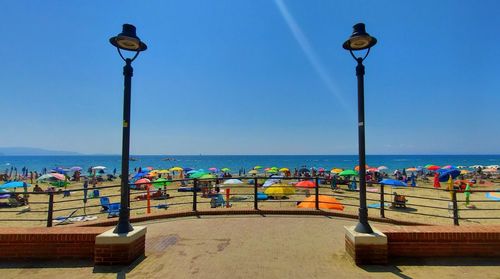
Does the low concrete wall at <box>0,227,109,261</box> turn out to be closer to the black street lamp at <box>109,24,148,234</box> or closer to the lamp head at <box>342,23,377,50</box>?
the black street lamp at <box>109,24,148,234</box>

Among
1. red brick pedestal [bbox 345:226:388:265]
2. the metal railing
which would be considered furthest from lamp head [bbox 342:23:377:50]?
red brick pedestal [bbox 345:226:388:265]

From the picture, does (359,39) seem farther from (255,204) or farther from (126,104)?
(255,204)

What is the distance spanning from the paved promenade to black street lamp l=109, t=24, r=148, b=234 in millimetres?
730

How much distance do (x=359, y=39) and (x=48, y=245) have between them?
623 cm

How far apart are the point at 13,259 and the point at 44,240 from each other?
0.58 meters

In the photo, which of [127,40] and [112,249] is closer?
[112,249]

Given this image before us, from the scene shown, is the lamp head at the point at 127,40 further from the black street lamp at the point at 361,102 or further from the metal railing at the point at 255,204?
the black street lamp at the point at 361,102

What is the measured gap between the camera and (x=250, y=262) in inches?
187

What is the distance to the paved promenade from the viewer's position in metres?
4.34

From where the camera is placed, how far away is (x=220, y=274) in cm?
430

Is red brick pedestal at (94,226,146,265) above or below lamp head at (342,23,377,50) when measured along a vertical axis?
below

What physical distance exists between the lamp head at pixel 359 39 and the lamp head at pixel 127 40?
3.54m

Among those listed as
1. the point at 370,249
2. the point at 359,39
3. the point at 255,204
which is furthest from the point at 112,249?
the point at 359,39

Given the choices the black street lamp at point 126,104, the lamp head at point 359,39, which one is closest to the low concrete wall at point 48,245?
the black street lamp at point 126,104
